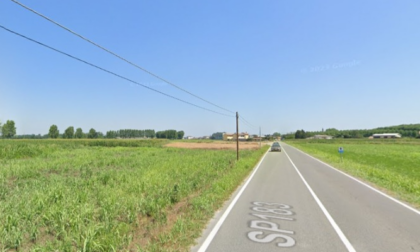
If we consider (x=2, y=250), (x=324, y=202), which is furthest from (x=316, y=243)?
(x=2, y=250)

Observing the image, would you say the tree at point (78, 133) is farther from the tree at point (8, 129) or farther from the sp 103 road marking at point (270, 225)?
the sp 103 road marking at point (270, 225)

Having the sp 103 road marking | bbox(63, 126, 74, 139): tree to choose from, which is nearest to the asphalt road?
the sp 103 road marking

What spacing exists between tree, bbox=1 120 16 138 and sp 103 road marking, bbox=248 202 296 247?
533 feet

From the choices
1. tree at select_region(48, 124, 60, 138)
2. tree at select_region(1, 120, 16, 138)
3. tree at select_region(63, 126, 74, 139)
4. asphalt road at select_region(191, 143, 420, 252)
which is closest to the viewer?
asphalt road at select_region(191, 143, 420, 252)

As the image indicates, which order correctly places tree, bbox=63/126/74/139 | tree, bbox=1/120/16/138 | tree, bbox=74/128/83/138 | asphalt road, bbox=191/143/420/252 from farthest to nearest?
tree, bbox=74/128/83/138, tree, bbox=63/126/74/139, tree, bbox=1/120/16/138, asphalt road, bbox=191/143/420/252

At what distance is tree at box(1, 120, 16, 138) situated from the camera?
401 feet

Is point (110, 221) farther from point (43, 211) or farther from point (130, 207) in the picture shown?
point (43, 211)

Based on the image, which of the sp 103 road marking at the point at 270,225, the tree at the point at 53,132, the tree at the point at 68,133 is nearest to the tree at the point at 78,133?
the tree at the point at 68,133

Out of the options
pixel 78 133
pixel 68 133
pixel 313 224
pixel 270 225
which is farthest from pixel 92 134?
pixel 313 224

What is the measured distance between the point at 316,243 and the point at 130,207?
4951 millimetres

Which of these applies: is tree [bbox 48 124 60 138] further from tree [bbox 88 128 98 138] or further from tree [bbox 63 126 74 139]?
tree [bbox 88 128 98 138]

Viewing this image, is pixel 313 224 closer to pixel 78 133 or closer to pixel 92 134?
pixel 78 133

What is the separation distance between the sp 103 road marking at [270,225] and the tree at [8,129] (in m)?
163

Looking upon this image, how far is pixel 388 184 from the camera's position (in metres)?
11.1
